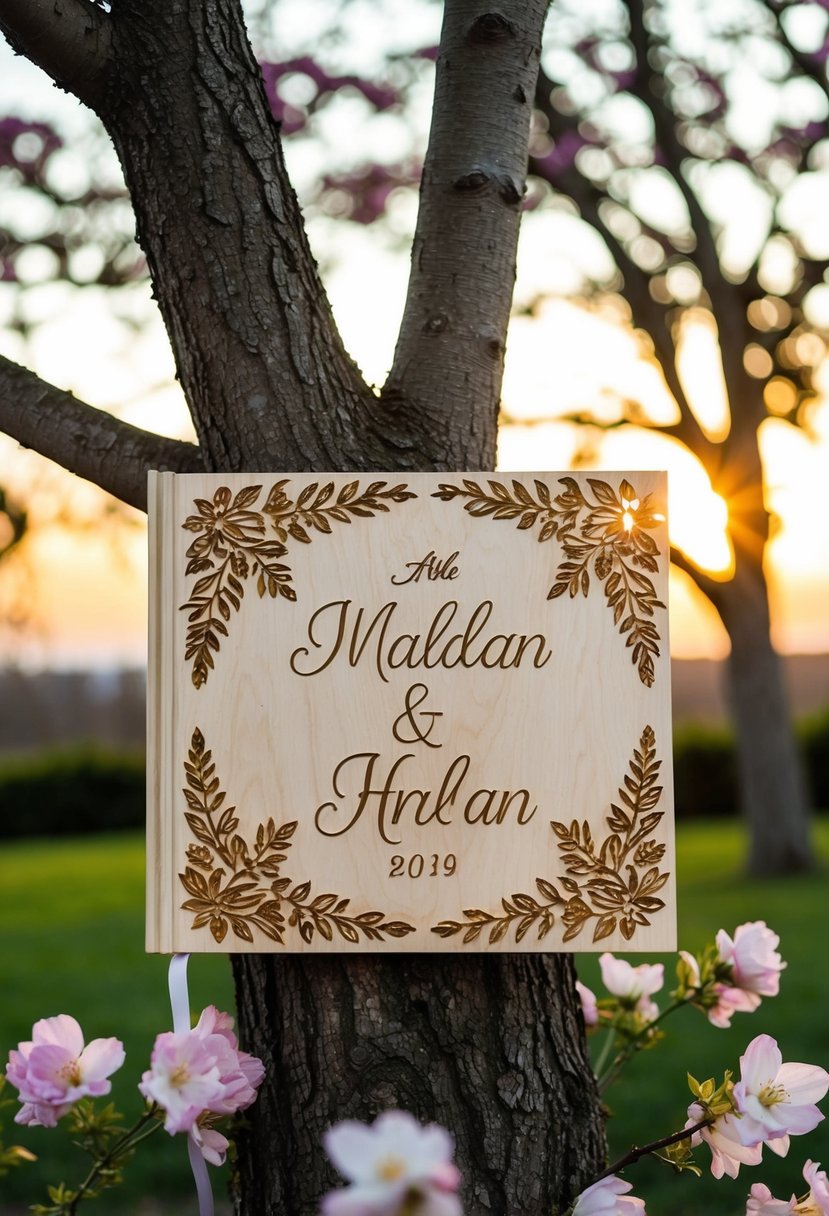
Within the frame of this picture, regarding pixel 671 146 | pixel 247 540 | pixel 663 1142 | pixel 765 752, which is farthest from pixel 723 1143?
pixel 765 752

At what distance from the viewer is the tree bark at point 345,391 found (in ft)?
3.82

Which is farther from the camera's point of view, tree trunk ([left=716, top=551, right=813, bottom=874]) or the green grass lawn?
tree trunk ([left=716, top=551, right=813, bottom=874])

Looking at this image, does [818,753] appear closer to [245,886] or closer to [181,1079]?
[245,886]

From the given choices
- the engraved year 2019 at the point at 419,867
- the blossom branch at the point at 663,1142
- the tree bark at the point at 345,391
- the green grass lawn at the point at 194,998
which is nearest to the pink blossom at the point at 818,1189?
the blossom branch at the point at 663,1142

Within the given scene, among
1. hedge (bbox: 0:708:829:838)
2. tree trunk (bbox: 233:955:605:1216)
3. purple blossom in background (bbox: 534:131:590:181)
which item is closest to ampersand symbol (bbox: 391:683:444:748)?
tree trunk (bbox: 233:955:605:1216)

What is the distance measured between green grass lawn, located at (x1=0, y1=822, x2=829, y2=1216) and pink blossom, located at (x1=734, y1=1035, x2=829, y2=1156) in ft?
6.19

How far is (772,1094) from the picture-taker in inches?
43.1

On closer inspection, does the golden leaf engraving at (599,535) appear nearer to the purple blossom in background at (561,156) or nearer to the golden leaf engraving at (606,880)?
the golden leaf engraving at (606,880)

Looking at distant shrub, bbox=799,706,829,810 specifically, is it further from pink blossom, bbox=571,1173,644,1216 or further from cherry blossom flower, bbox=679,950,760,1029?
pink blossom, bbox=571,1173,644,1216

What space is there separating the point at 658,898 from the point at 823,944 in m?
4.48

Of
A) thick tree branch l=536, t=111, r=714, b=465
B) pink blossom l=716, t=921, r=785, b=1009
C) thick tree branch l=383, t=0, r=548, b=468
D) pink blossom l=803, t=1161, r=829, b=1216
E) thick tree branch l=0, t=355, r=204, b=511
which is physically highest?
thick tree branch l=536, t=111, r=714, b=465

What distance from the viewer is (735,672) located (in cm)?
731

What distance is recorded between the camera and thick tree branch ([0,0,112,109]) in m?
1.24

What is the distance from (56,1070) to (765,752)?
6.85 meters
